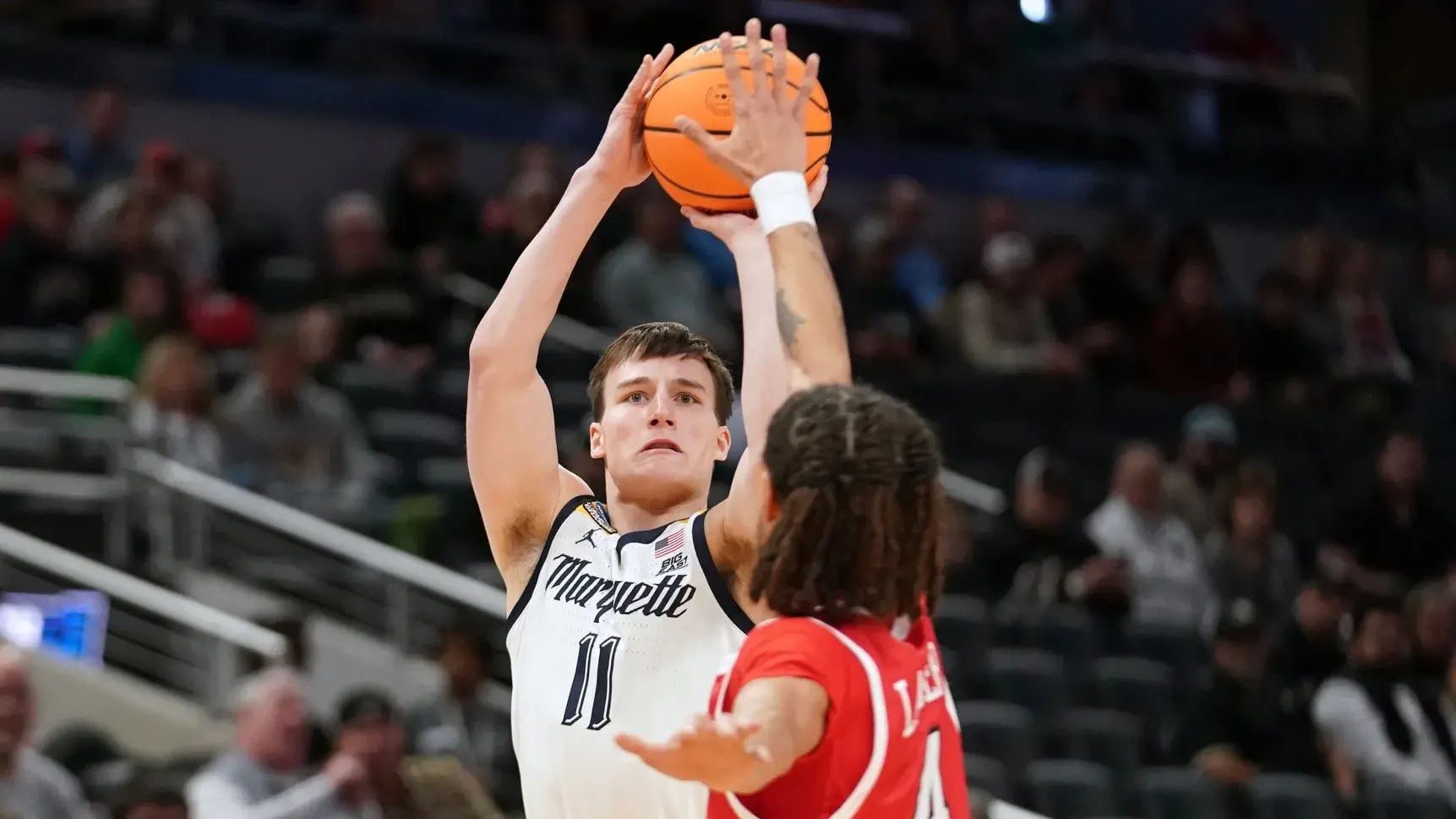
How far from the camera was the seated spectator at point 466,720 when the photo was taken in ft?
24.0

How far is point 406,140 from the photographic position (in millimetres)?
12242

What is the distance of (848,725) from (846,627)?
0.45 feet

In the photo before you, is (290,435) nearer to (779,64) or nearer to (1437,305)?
(779,64)

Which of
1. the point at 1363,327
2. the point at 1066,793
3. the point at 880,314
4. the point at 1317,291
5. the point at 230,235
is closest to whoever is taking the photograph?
the point at 1066,793

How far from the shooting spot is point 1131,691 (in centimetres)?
894

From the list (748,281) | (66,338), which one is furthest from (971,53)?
(748,281)

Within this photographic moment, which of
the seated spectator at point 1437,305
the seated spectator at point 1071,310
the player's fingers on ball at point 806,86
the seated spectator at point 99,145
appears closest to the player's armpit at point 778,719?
the player's fingers on ball at point 806,86

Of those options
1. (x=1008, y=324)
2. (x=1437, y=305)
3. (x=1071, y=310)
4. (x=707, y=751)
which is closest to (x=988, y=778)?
(x=1008, y=324)

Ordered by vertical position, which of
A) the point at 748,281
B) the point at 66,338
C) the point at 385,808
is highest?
the point at 748,281

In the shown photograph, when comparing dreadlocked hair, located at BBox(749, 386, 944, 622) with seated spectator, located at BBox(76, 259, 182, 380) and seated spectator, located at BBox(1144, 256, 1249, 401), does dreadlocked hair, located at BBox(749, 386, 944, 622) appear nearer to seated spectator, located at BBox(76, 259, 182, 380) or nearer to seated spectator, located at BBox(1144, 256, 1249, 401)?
seated spectator, located at BBox(76, 259, 182, 380)

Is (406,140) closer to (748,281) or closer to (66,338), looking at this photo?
(66,338)

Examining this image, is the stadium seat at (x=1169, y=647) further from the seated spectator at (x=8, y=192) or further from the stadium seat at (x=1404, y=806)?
the seated spectator at (x=8, y=192)

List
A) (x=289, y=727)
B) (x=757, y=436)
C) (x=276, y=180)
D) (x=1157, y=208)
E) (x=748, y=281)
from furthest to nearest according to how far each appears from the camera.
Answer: (x=1157, y=208) < (x=276, y=180) < (x=289, y=727) < (x=748, y=281) < (x=757, y=436)

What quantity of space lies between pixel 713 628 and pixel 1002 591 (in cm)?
629
